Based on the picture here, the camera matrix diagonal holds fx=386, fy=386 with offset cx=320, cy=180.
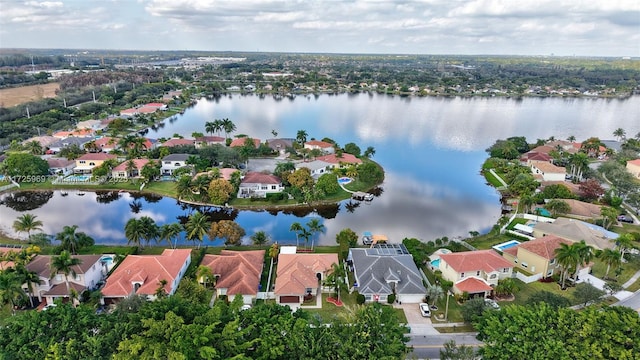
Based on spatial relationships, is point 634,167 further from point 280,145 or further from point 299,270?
point 299,270

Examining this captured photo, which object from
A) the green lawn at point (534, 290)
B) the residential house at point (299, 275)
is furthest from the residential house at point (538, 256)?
the residential house at point (299, 275)

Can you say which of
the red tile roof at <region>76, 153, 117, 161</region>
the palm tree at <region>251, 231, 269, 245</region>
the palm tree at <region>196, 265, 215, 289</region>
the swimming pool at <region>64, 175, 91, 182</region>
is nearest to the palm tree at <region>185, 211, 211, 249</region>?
the palm tree at <region>251, 231, 269, 245</region>

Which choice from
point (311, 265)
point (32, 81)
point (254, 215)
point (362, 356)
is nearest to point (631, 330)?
point (362, 356)

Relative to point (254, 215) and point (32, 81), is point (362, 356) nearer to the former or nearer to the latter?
point (254, 215)

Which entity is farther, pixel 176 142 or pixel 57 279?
pixel 176 142

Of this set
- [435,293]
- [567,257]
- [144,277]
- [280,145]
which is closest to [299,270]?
[435,293]

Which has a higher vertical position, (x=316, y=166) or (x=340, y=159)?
(x=340, y=159)

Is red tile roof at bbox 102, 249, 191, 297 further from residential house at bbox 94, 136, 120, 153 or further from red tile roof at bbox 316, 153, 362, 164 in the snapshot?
residential house at bbox 94, 136, 120, 153
